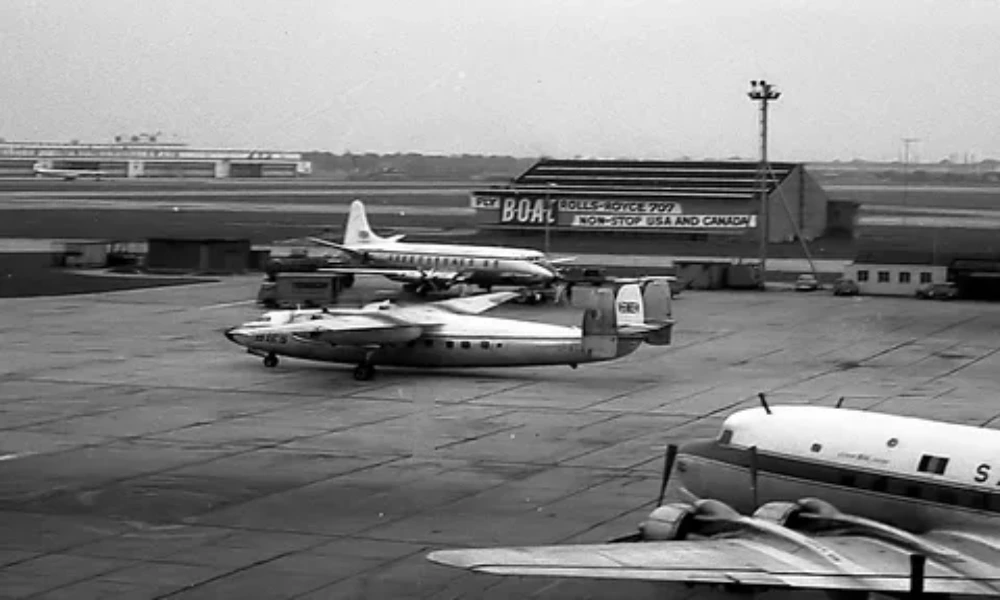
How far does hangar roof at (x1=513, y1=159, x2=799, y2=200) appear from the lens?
14575 cm

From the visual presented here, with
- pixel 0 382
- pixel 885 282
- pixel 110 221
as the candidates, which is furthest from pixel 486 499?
pixel 110 221

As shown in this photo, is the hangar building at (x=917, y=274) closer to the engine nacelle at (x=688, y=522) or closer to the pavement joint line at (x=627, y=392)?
the pavement joint line at (x=627, y=392)

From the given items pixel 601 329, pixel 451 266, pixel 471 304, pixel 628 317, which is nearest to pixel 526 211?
pixel 451 266

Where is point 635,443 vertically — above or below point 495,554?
below

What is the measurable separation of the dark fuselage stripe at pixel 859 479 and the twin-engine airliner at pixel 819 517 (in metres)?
0.02

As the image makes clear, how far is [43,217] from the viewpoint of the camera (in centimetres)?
18275

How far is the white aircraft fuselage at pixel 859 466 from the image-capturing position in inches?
1110

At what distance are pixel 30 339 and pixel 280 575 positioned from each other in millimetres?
44820

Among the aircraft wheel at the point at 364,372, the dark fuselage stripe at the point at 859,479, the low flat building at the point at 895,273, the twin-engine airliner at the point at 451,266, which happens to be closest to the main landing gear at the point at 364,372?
the aircraft wheel at the point at 364,372

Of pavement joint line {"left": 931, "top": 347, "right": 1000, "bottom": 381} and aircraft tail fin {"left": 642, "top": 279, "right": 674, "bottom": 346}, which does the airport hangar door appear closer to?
pavement joint line {"left": 931, "top": 347, "right": 1000, "bottom": 381}

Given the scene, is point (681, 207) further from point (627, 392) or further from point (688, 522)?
point (688, 522)

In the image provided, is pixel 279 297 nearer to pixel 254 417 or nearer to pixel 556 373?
pixel 556 373

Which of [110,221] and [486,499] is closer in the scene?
[486,499]

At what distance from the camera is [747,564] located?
81.9 feet
